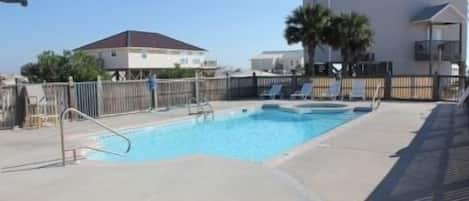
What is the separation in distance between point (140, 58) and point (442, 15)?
1140 inches

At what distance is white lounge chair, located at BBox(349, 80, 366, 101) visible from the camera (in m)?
20.1

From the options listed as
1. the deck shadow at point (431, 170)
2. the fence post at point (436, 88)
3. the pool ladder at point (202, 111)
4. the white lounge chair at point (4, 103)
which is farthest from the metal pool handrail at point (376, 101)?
the white lounge chair at point (4, 103)

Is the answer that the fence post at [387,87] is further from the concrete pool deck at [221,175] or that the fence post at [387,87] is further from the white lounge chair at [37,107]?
the white lounge chair at [37,107]

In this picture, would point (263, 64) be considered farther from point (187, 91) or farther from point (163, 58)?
point (187, 91)

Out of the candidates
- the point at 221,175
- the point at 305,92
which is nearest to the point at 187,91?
the point at 305,92

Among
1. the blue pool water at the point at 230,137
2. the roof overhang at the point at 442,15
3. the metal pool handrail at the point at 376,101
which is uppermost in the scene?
the roof overhang at the point at 442,15

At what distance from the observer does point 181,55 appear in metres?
51.1

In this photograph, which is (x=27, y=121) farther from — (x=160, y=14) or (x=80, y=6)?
(x=160, y=14)

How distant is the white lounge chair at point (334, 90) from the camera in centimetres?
2031

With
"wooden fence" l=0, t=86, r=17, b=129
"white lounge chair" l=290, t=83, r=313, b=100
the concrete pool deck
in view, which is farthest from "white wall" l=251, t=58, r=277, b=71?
the concrete pool deck

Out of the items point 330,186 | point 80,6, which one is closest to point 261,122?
A: point 330,186

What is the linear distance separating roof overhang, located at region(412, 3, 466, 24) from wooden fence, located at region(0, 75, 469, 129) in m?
8.54

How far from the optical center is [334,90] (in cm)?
2045

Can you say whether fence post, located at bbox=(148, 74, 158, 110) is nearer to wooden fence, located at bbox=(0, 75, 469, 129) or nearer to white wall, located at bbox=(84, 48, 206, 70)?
wooden fence, located at bbox=(0, 75, 469, 129)
